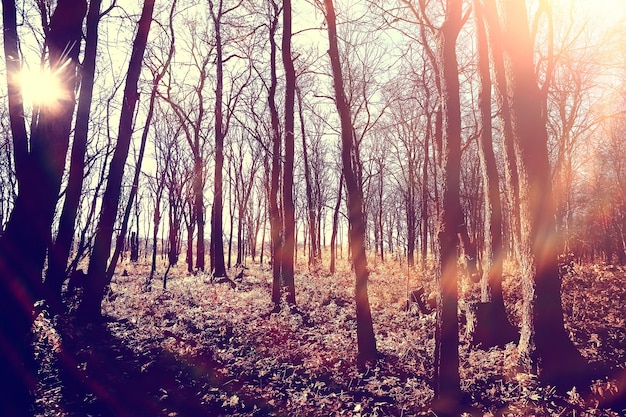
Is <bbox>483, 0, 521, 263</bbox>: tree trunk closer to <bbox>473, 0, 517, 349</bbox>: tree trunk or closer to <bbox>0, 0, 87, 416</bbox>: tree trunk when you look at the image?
<bbox>473, 0, 517, 349</bbox>: tree trunk

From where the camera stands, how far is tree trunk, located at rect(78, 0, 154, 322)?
9.10 m

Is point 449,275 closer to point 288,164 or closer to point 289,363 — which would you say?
point 289,363

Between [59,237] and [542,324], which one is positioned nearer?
[542,324]

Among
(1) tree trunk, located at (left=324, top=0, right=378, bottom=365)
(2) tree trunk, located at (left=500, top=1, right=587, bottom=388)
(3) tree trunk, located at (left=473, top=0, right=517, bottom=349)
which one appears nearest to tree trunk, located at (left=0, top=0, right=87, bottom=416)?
(1) tree trunk, located at (left=324, top=0, right=378, bottom=365)

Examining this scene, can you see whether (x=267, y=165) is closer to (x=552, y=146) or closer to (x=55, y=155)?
(x=552, y=146)

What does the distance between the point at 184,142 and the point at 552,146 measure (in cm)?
2588

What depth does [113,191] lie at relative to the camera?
922 centimetres

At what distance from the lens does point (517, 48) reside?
6445 millimetres

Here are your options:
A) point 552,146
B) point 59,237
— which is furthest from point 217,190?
point 552,146

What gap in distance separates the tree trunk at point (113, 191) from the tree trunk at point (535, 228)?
8425 mm

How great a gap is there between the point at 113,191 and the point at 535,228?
9512 millimetres

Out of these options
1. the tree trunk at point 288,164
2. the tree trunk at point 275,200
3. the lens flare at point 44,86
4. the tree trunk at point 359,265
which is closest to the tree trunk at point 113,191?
the lens flare at point 44,86

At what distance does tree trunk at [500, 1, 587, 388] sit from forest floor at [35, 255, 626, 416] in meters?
0.38

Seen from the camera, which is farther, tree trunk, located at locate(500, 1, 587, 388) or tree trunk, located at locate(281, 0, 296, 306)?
tree trunk, located at locate(281, 0, 296, 306)
